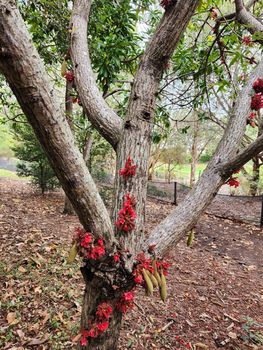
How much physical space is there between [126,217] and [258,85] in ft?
4.08

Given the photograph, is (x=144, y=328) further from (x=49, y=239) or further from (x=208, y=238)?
(x=208, y=238)

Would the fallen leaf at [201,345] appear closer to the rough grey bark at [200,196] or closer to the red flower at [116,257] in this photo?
the rough grey bark at [200,196]

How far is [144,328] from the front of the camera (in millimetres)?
2330

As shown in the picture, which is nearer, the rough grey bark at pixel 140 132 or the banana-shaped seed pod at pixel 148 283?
the banana-shaped seed pod at pixel 148 283

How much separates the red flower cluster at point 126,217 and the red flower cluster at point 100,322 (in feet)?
1.41

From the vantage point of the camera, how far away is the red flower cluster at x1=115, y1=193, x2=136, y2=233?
1359mm

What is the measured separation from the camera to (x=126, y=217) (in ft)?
4.46

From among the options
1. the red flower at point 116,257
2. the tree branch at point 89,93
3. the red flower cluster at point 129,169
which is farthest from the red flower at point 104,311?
the tree branch at point 89,93

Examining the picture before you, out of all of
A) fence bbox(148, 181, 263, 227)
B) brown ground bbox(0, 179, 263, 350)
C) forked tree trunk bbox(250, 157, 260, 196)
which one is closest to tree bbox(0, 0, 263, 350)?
brown ground bbox(0, 179, 263, 350)

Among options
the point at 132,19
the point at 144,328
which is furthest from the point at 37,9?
the point at 144,328

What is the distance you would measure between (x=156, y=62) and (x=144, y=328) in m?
2.30

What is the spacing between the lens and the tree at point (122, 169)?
1109mm

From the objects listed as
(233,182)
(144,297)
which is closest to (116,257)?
(233,182)

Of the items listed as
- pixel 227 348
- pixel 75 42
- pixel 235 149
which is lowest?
pixel 227 348
